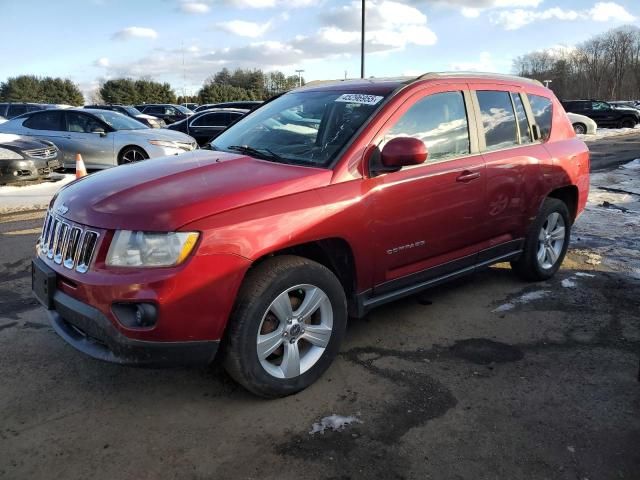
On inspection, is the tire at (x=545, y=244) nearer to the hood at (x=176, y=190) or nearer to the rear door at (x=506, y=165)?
the rear door at (x=506, y=165)

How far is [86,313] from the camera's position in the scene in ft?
8.93

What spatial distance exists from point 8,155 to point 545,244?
9.12 meters

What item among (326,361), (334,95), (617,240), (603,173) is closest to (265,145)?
(334,95)

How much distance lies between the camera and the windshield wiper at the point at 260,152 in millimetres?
3499

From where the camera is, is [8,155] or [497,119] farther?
[8,155]

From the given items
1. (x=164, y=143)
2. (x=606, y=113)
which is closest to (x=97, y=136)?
(x=164, y=143)

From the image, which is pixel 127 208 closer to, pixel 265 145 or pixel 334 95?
pixel 265 145

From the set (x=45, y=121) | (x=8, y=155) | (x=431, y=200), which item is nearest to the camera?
(x=431, y=200)

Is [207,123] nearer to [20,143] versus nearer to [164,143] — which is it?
[164,143]

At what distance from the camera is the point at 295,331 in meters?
3.10

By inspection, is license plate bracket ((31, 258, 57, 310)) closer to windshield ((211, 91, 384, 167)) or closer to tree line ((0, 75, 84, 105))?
windshield ((211, 91, 384, 167))

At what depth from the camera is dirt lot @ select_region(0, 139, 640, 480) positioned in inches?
99.7

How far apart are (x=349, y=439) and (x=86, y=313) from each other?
1471mm

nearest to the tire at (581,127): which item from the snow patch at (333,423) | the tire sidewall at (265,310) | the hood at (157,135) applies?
the hood at (157,135)
